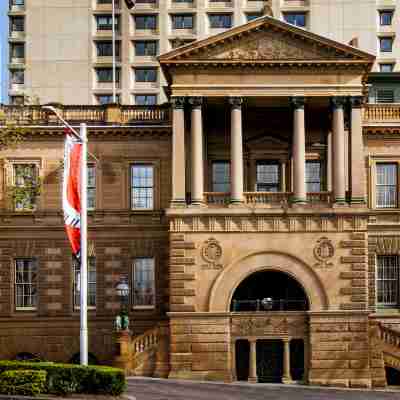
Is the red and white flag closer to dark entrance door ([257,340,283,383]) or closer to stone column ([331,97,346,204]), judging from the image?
dark entrance door ([257,340,283,383])

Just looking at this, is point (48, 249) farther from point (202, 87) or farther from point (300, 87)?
point (300, 87)

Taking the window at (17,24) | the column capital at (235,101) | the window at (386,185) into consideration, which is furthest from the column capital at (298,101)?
the window at (17,24)

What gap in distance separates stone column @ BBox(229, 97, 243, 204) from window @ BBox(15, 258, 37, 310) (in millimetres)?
11845

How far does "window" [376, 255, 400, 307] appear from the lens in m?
51.6

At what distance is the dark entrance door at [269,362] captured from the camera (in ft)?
156

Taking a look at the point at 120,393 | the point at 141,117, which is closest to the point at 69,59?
the point at 141,117

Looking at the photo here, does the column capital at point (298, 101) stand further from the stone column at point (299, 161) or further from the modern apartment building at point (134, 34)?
the modern apartment building at point (134, 34)

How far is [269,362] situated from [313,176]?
1022 centimetres

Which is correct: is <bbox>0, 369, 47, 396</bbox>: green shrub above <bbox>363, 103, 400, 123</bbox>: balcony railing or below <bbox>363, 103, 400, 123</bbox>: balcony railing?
below

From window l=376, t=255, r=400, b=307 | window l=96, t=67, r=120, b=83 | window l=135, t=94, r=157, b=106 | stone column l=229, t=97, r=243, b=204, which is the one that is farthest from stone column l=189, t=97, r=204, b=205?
window l=96, t=67, r=120, b=83

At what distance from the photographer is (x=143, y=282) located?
51.9 m

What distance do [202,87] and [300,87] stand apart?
4.54 metres

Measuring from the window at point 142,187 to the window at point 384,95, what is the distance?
A: 14.1 m

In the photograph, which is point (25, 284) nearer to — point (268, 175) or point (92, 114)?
point (92, 114)
